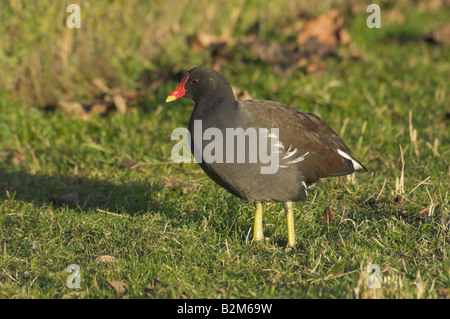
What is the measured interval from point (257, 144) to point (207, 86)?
56 centimetres

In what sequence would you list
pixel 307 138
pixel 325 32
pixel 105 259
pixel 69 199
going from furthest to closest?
pixel 325 32, pixel 69 199, pixel 307 138, pixel 105 259

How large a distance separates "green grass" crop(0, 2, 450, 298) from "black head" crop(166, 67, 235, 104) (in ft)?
3.12

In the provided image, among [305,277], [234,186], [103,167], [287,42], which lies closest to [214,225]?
[234,186]

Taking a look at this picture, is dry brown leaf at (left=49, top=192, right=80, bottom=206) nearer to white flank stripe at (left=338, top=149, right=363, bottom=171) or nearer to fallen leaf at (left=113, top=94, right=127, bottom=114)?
fallen leaf at (left=113, top=94, right=127, bottom=114)

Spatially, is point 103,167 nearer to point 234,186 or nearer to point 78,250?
point 78,250

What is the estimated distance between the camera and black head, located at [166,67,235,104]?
13.7 ft

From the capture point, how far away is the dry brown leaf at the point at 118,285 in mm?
3607

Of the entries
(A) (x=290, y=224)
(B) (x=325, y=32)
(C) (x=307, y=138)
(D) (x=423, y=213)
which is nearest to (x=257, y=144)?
(C) (x=307, y=138)

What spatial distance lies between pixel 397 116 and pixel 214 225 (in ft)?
10.6

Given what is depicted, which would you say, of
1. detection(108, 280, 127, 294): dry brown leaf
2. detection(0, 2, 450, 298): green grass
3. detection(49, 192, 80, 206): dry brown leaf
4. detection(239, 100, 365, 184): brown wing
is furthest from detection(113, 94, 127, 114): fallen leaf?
detection(108, 280, 127, 294): dry brown leaf

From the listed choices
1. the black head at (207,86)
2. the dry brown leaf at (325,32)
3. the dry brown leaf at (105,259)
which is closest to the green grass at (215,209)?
the dry brown leaf at (105,259)

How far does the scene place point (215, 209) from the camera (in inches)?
188

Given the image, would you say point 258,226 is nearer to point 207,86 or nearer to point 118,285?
point 207,86

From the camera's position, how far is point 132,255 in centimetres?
403
